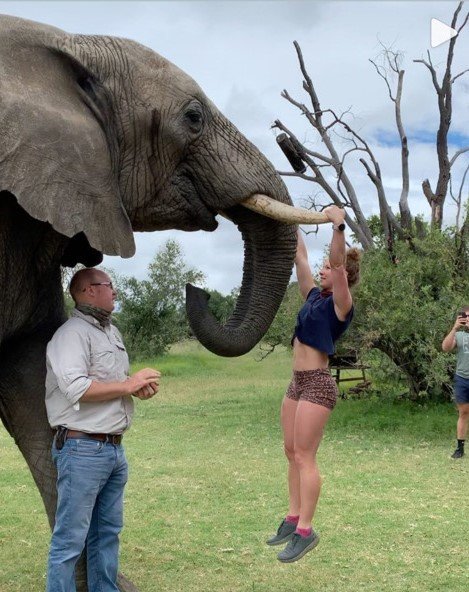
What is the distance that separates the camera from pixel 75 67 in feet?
13.2

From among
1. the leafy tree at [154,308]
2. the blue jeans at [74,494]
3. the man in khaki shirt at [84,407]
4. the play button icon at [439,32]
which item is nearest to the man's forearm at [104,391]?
the man in khaki shirt at [84,407]

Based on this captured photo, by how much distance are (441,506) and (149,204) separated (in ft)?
18.8

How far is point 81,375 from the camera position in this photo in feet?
13.8

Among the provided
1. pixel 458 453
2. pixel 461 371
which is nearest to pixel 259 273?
pixel 461 371

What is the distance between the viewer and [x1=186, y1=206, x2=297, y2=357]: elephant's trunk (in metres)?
4.44

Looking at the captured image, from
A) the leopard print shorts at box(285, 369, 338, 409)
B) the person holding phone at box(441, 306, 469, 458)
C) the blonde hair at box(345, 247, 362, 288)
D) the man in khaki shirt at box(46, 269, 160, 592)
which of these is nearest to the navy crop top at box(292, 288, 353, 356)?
the leopard print shorts at box(285, 369, 338, 409)

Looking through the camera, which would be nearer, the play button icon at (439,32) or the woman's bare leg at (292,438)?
the woman's bare leg at (292,438)

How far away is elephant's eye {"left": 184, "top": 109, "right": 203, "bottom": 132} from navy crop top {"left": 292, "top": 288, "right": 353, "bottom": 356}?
47.9 inches

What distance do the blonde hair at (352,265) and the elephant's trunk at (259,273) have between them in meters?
0.50

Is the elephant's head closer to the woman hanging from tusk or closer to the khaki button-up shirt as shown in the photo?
the woman hanging from tusk

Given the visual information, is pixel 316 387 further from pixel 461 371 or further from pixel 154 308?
pixel 154 308

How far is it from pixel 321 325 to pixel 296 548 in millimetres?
1226

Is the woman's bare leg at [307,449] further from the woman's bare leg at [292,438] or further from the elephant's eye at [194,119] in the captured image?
the elephant's eye at [194,119]

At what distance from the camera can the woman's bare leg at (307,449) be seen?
4664mm
